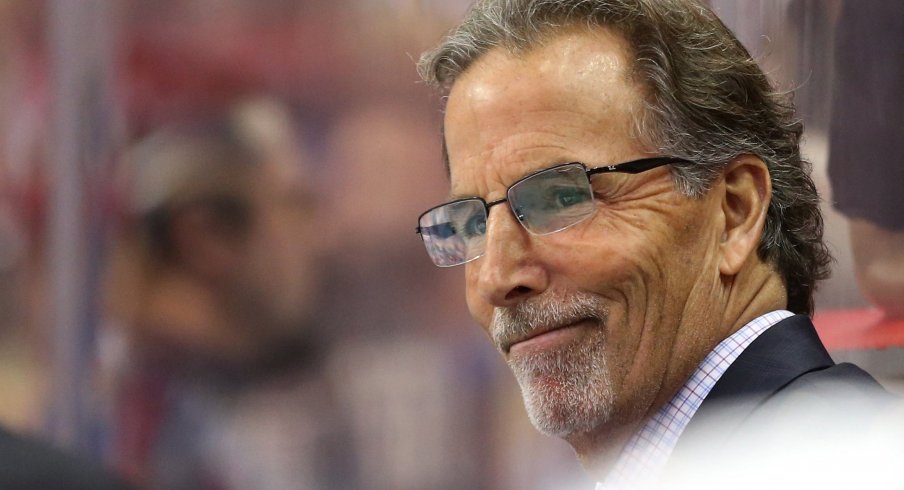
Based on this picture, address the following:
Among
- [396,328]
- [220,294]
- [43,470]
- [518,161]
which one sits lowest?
[396,328]

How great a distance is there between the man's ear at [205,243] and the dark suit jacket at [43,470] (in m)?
2.01

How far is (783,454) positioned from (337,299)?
1716mm

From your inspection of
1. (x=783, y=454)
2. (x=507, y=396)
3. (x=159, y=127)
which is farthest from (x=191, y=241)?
(x=783, y=454)

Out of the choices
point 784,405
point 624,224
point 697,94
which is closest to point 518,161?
point 624,224

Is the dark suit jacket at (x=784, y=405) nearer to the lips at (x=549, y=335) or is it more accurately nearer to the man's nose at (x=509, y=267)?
the lips at (x=549, y=335)

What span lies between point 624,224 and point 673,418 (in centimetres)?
32

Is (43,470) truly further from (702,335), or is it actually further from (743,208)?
(743,208)

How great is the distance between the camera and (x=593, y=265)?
6.27ft

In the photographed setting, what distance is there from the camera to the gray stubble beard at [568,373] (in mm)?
1893

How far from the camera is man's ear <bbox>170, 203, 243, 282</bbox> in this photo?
3.01m

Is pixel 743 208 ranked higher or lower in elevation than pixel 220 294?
higher

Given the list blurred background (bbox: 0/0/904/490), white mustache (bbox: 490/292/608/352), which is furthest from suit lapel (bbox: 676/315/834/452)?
blurred background (bbox: 0/0/904/490)

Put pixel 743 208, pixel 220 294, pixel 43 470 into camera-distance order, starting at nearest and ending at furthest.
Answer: pixel 43 470 → pixel 743 208 → pixel 220 294

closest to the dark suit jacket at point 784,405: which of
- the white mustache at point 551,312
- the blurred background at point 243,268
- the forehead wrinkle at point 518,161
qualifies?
the white mustache at point 551,312
